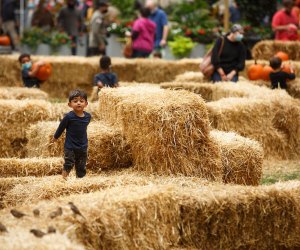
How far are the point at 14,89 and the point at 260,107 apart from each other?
203 inches

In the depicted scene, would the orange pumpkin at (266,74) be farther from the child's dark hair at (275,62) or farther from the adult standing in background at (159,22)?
the adult standing in background at (159,22)

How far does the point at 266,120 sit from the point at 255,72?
4845 millimetres

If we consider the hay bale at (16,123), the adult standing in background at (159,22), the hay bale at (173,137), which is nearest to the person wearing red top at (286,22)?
the adult standing in background at (159,22)

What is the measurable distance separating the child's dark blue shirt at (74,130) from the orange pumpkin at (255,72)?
10.1 meters

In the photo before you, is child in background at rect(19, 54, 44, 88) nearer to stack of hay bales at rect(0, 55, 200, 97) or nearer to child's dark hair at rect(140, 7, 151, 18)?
stack of hay bales at rect(0, 55, 200, 97)

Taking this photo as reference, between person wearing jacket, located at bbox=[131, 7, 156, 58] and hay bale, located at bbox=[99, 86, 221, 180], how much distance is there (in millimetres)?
14081

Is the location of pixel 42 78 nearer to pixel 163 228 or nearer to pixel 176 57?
pixel 176 57

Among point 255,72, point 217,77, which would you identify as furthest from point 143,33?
point 217,77

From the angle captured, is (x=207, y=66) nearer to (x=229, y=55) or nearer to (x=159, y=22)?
(x=229, y=55)

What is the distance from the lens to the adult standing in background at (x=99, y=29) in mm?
29078

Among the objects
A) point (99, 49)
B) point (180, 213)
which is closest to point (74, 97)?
point (180, 213)

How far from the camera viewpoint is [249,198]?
10.9 m

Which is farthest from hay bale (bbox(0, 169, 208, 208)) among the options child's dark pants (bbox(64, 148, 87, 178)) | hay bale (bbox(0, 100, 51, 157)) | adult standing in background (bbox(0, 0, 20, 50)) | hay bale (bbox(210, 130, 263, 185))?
adult standing in background (bbox(0, 0, 20, 50))

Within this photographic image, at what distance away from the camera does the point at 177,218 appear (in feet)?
34.3
